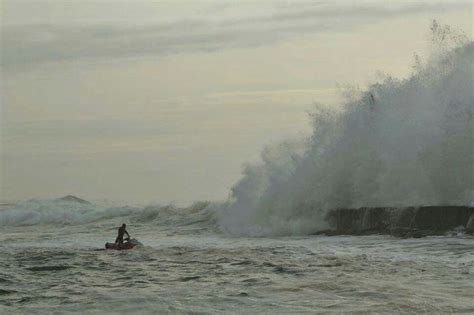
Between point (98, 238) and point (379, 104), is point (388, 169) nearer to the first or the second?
point (379, 104)

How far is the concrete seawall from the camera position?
1781 centimetres

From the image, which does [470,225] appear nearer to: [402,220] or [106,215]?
[402,220]

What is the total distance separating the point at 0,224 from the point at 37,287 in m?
28.8

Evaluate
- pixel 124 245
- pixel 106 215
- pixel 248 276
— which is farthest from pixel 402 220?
pixel 106 215

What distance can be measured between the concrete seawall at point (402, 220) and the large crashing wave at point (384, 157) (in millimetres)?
451

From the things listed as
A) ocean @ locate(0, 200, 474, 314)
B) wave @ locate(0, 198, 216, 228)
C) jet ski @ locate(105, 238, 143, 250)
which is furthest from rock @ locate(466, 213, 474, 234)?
wave @ locate(0, 198, 216, 228)

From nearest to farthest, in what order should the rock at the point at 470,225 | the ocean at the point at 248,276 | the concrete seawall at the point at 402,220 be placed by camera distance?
the ocean at the point at 248,276
the rock at the point at 470,225
the concrete seawall at the point at 402,220

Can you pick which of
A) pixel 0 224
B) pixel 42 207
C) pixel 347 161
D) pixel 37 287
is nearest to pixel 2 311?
pixel 37 287

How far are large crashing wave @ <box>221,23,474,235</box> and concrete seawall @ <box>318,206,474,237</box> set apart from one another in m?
0.45

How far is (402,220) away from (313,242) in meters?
2.38

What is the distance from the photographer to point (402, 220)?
19156 mm

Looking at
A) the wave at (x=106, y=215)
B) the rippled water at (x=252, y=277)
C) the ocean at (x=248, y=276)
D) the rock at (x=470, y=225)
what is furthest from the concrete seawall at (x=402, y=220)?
the wave at (x=106, y=215)

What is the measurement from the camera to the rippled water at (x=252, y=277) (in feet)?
31.4

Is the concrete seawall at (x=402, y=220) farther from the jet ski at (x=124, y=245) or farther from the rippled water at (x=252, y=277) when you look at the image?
the jet ski at (x=124, y=245)
